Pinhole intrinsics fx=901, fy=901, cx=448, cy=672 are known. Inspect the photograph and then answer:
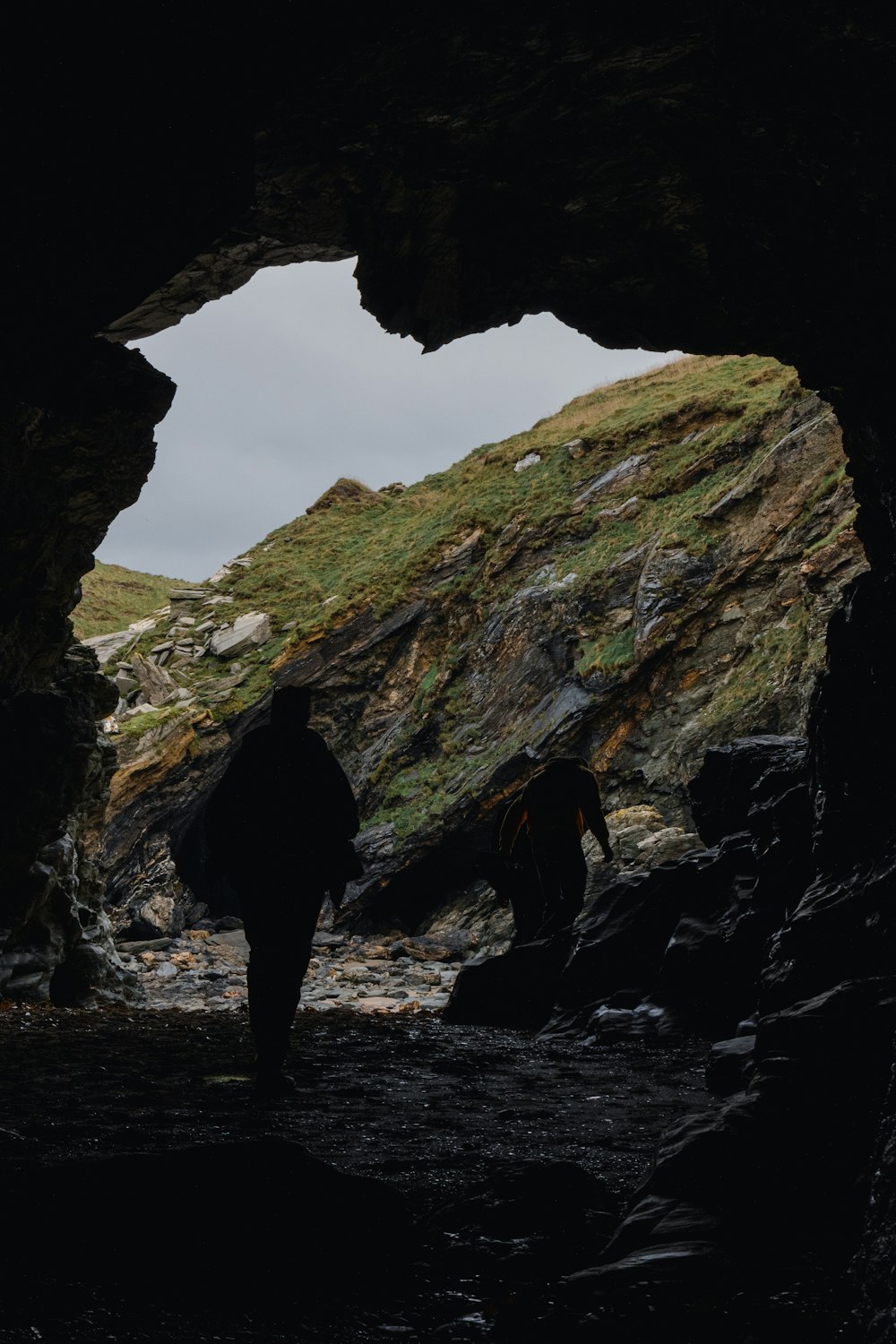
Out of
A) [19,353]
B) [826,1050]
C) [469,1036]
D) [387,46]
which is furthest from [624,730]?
[826,1050]

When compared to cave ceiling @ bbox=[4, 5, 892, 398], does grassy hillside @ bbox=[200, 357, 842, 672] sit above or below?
above

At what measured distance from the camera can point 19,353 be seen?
6.17 meters

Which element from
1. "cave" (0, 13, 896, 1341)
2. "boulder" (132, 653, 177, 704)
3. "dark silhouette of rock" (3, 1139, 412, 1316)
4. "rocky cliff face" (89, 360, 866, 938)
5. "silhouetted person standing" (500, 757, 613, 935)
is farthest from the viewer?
"boulder" (132, 653, 177, 704)

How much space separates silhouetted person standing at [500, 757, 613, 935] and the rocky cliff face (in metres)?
11.1

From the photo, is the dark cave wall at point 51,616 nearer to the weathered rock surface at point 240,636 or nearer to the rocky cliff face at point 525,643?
the rocky cliff face at point 525,643

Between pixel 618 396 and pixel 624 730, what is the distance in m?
22.3

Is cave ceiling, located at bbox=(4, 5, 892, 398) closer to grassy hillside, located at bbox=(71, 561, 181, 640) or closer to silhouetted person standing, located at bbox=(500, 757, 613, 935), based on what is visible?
silhouetted person standing, located at bbox=(500, 757, 613, 935)

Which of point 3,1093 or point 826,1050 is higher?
point 826,1050

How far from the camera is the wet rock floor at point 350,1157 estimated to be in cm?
212

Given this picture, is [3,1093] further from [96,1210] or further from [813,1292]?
[813,1292]

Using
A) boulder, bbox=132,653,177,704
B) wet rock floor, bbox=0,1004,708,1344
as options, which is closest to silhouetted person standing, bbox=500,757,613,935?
wet rock floor, bbox=0,1004,708,1344

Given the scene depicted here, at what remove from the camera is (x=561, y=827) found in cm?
974

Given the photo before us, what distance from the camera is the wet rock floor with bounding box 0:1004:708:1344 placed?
2117mm

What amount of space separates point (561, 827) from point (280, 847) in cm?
521
